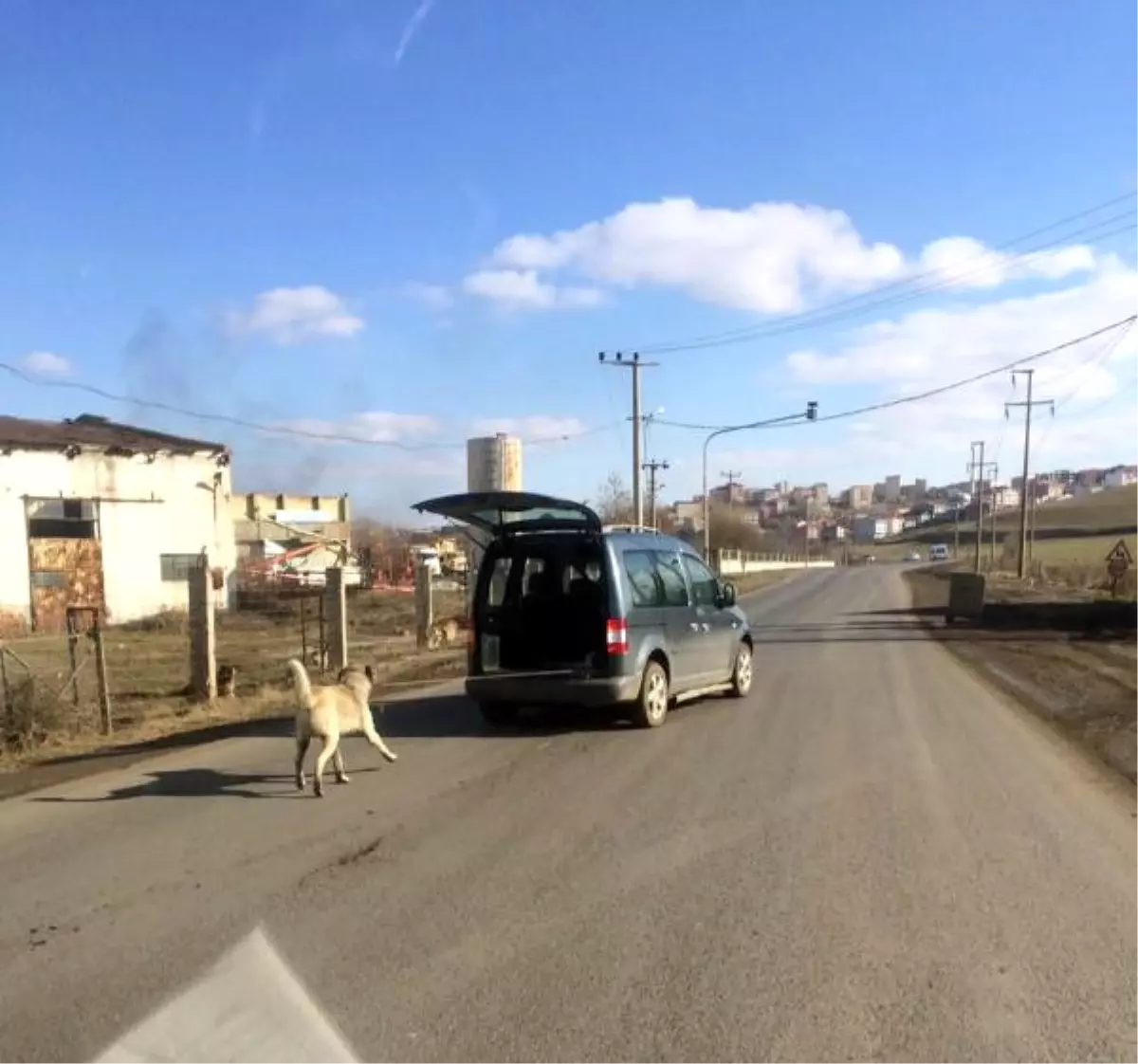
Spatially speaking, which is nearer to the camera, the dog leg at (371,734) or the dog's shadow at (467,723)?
the dog leg at (371,734)

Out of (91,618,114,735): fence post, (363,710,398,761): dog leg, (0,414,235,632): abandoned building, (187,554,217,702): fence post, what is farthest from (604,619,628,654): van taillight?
(0,414,235,632): abandoned building

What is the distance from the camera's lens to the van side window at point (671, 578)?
12141 mm

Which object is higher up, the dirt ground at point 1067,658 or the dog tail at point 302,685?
the dog tail at point 302,685

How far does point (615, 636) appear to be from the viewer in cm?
1100

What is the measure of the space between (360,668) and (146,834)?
8.31 ft

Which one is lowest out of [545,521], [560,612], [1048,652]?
[1048,652]

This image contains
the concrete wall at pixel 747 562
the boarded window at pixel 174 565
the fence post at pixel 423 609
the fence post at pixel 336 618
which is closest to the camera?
the fence post at pixel 336 618

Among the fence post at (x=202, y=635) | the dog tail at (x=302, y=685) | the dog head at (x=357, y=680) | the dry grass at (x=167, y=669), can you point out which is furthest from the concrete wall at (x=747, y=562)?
the dog tail at (x=302, y=685)

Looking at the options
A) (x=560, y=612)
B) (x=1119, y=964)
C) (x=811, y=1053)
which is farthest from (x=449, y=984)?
(x=560, y=612)

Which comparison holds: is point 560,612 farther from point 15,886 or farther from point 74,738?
point 15,886

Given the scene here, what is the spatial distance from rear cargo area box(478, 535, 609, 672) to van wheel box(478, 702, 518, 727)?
0.44m

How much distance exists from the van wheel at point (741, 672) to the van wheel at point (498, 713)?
3.07 m

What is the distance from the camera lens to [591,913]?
5496mm

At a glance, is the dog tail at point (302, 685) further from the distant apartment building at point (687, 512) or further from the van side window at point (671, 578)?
the distant apartment building at point (687, 512)
